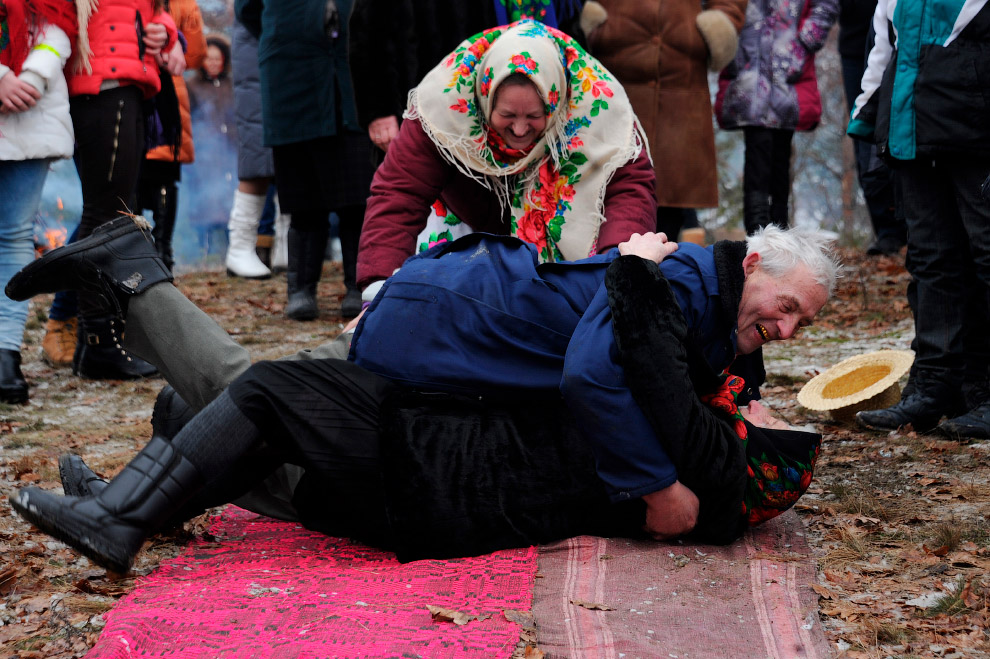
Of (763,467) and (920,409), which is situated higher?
(763,467)

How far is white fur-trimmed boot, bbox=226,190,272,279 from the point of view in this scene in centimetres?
858

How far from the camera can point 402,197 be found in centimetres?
400

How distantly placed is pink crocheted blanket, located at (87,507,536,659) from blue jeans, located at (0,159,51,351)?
222 centimetres

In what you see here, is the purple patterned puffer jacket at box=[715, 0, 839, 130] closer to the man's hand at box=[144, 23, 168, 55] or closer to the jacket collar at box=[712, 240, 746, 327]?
the man's hand at box=[144, 23, 168, 55]

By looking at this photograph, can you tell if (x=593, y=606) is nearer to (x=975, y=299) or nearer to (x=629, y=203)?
(x=629, y=203)

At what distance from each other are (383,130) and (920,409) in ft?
8.85

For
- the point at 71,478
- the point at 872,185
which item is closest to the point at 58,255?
the point at 71,478

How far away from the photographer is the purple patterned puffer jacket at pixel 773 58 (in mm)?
6629

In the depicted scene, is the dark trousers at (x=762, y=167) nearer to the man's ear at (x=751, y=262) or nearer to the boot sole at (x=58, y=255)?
the man's ear at (x=751, y=262)

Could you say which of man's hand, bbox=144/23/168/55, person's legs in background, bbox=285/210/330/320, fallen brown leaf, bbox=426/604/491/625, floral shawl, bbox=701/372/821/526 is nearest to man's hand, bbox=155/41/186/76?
man's hand, bbox=144/23/168/55

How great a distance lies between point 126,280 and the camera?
3.09m

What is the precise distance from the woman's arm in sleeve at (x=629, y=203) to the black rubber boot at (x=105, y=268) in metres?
1.62

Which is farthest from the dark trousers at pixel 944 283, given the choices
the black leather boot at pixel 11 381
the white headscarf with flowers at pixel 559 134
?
the black leather boot at pixel 11 381

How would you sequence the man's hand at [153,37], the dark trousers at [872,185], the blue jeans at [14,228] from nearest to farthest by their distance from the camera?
1. the blue jeans at [14,228]
2. the man's hand at [153,37]
3. the dark trousers at [872,185]
